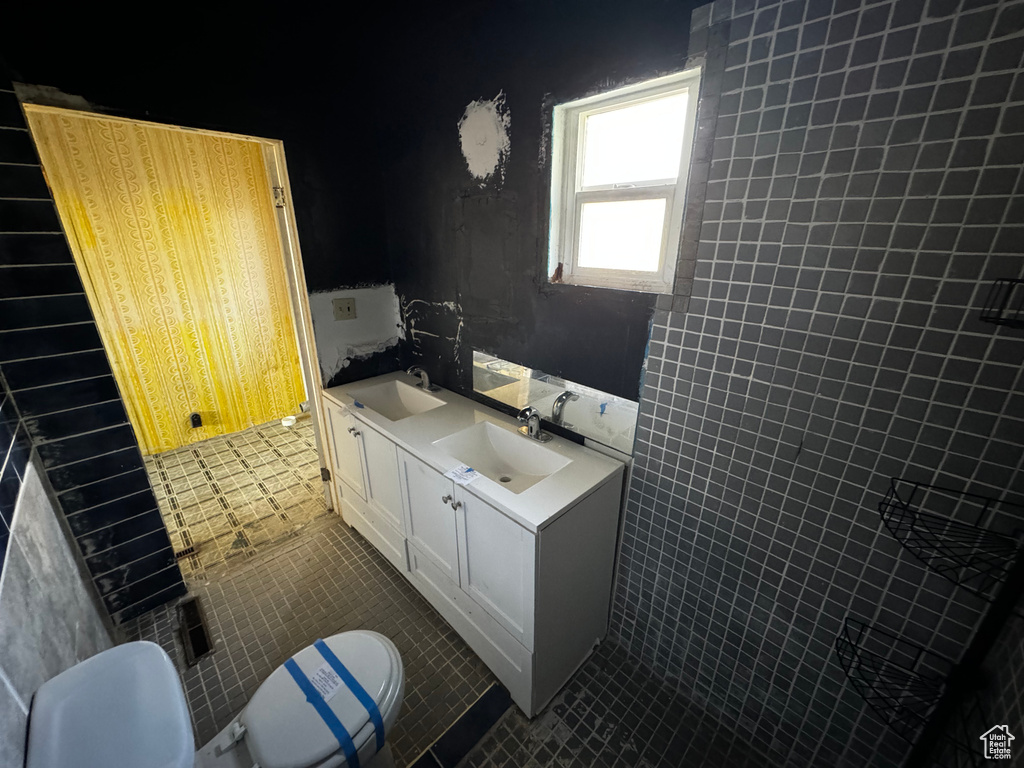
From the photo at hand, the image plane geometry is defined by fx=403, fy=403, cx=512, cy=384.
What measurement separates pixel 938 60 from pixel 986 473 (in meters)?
0.85

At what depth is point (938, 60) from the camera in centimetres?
78

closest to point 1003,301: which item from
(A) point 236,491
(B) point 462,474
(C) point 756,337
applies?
(C) point 756,337

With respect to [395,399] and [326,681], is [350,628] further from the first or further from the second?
[395,399]

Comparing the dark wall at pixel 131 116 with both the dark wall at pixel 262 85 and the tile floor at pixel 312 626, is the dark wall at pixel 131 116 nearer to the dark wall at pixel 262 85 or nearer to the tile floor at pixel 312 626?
the dark wall at pixel 262 85

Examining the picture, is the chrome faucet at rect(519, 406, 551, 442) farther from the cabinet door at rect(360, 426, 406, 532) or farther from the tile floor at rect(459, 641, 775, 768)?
the tile floor at rect(459, 641, 775, 768)

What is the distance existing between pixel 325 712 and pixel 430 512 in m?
0.70

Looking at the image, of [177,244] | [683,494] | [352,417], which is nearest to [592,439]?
[683,494]

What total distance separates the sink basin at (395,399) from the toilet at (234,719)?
1201mm

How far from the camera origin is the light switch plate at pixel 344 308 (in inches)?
87.1

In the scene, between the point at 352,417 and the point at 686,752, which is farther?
the point at 352,417

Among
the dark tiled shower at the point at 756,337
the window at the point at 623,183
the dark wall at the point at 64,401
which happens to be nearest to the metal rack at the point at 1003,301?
the dark tiled shower at the point at 756,337

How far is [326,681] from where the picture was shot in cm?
112

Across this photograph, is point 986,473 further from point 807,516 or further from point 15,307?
point 15,307

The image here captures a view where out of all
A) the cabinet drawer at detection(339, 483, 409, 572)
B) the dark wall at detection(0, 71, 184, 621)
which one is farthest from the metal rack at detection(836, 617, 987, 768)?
the dark wall at detection(0, 71, 184, 621)
